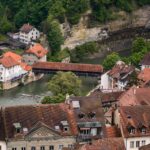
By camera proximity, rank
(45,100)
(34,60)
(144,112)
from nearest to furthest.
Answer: (144,112), (45,100), (34,60)

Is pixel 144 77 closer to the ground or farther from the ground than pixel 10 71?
closer to the ground

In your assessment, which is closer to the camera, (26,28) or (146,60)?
(146,60)

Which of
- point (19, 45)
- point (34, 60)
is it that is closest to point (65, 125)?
point (34, 60)

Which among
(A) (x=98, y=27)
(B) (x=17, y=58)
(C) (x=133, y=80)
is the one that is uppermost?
(A) (x=98, y=27)

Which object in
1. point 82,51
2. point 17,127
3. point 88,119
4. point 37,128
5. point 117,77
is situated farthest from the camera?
point 82,51

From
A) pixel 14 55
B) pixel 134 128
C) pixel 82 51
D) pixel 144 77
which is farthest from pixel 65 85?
pixel 82 51

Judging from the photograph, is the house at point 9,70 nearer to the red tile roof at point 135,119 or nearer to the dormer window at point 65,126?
the red tile roof at point 135,119

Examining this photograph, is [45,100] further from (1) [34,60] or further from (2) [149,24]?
(2) [149,24]

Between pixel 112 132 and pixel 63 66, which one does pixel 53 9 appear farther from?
pixel 112 132
